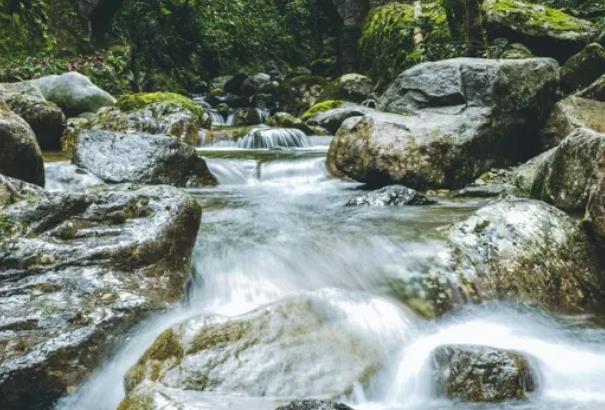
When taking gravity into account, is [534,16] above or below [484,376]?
above

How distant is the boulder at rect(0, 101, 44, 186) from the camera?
553cm

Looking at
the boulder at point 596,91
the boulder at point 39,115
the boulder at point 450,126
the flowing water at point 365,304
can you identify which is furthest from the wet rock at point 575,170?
the boulder at point 39,115

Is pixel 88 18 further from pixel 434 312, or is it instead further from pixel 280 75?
pixel 434 312

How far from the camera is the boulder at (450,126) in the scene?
7.24m

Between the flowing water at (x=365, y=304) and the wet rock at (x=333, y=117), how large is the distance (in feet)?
20.1

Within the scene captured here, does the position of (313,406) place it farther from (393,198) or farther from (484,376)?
(393,198)

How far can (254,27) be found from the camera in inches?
999

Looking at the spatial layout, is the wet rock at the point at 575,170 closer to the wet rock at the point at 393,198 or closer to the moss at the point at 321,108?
the wet rock at the point at 393,198

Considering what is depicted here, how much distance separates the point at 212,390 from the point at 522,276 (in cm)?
262

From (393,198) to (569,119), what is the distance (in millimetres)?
3631

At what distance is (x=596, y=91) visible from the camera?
8.56m

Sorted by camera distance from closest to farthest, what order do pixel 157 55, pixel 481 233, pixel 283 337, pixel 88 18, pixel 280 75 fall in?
1. pixel 283 337
2. pixel 481 233
3. pixel 88 18
4. pixel 157 55
5. pixel 280 75

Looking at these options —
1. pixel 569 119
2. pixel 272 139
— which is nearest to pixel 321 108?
pixel 272 139

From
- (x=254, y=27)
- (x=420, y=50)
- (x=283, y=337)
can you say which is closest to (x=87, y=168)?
(x=283, y=337)
